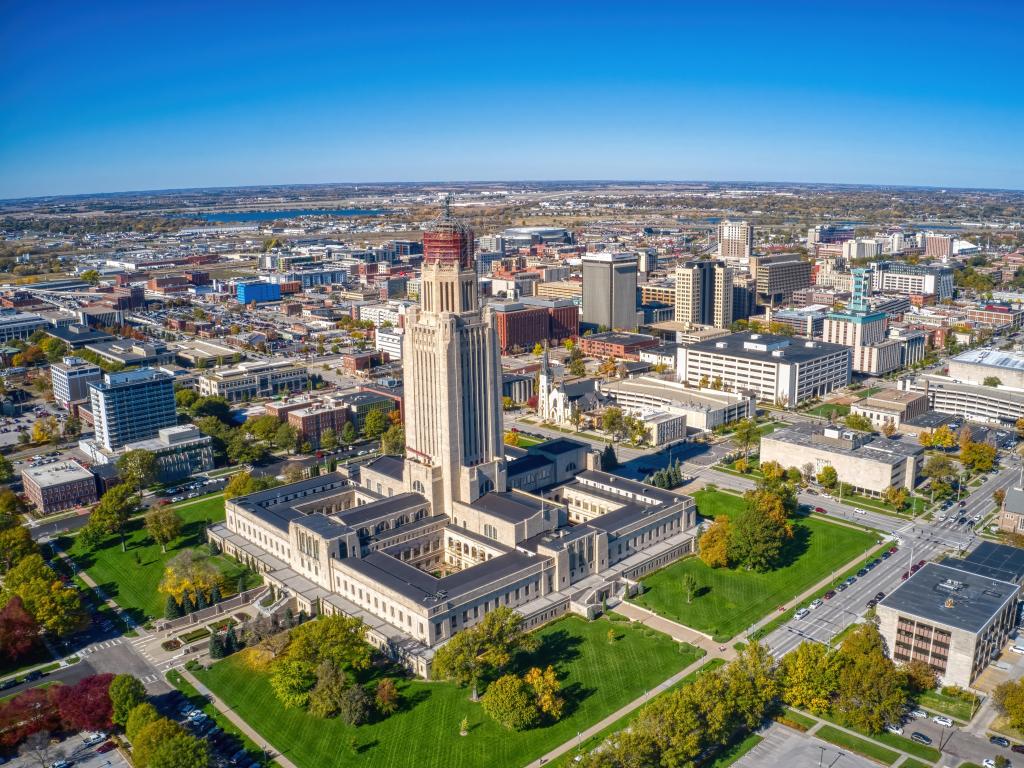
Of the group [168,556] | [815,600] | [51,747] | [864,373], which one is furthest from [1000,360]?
[51,747]

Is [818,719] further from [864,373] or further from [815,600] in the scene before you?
[864,373]

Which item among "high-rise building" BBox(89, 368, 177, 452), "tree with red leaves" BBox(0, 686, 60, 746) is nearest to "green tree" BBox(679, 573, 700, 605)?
"tree with red leaves" BBox(0, 686, 60, 746)

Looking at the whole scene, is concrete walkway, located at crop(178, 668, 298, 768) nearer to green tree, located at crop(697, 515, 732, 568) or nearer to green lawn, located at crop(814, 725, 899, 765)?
green lawn, located at crop(814, 725, 899, 765)

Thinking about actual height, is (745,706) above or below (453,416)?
below

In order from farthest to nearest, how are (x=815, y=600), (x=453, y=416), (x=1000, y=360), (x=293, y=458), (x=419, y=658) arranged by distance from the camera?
(x=1000, y=360) → (x=293, y=458) → (x=453, y=416) → (x=815, y=600) → (x=419, y=658)

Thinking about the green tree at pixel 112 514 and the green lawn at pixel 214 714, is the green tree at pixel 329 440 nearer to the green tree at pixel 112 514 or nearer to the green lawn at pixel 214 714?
the green tree at pixel 112 514

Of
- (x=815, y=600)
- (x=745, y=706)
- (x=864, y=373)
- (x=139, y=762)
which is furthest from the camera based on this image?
(x=864, y=373)

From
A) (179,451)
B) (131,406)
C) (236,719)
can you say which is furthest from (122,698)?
(131,406)

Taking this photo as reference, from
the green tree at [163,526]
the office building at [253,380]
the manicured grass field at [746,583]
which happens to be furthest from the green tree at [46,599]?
the office building at [253,380]
